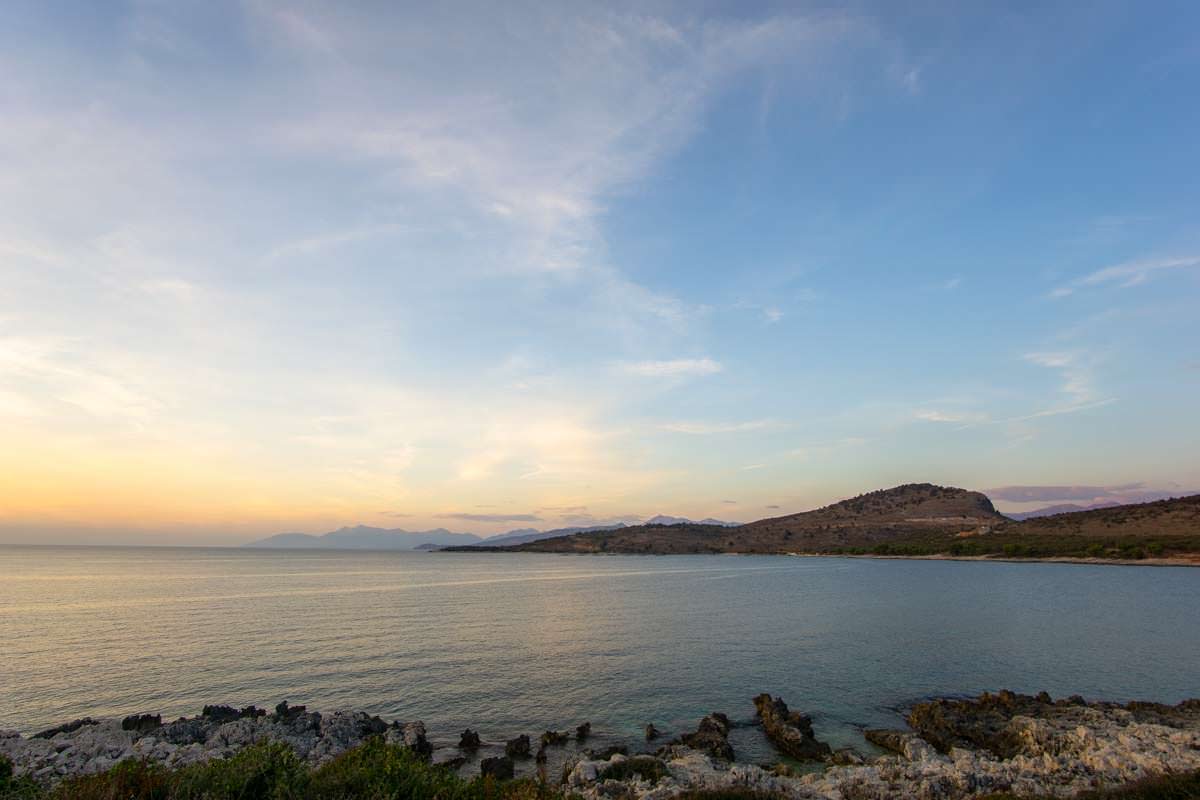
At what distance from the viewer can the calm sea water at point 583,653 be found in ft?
120

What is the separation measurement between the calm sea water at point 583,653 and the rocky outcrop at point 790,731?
107cm

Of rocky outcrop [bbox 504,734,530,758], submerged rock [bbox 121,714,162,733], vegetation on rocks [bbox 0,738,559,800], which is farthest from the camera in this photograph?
submerged rock [bbox 121,714,162,733]

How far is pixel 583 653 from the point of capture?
167ft

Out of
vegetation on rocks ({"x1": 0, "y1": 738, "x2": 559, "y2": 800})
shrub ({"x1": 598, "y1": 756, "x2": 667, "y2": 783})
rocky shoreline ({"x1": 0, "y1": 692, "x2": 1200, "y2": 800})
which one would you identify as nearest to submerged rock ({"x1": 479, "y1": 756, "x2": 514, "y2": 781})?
rocky shoreline ({"x1": 0, "y1": 692, "x2": 1200, "y2": 800})

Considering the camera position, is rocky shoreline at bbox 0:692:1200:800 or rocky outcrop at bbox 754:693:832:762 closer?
rocky shoreline at bbox 0:692:1200:800

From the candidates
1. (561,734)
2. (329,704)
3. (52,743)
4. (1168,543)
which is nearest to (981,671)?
(561,734)

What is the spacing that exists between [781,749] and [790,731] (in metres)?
1.04

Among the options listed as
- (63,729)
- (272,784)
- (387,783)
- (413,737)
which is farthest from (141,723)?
(387,783)

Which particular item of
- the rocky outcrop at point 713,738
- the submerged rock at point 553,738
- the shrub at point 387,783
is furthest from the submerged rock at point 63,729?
the rocky outcrop at point 713,738

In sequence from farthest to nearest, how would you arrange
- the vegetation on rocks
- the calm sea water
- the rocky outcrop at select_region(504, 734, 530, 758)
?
the calm sea water, the rocky outcrop at select_region(504, 734, 530, 758), the vegetation on rocks

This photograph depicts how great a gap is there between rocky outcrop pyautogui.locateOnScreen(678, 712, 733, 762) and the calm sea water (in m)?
1.18

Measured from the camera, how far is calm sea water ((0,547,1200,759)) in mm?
36531

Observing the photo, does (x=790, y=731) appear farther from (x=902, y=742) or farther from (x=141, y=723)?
(x=141, y=723)

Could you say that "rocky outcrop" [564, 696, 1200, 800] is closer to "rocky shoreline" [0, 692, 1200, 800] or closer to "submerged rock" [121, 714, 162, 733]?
"rocky shoreline" [0, 692, 1200, 800]
